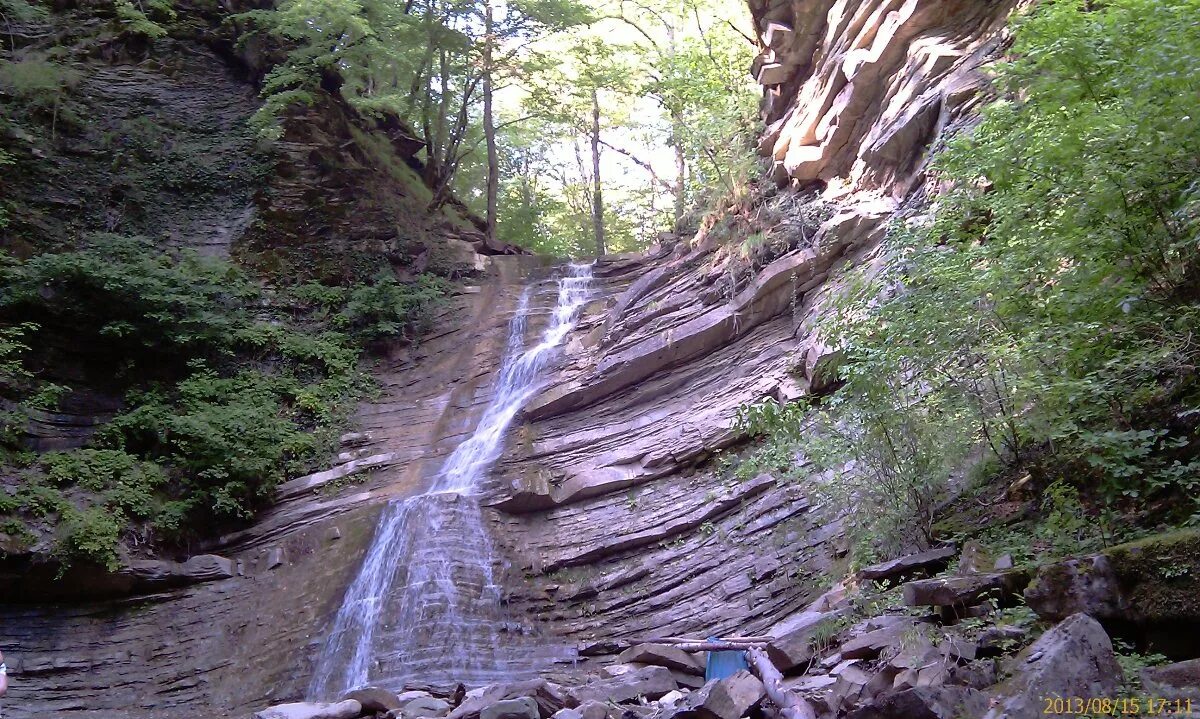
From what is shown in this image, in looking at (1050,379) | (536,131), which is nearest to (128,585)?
(1050,379)

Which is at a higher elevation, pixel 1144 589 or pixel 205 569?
pixel 1144 589

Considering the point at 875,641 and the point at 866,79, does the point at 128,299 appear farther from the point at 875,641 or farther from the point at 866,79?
the point at 875,641

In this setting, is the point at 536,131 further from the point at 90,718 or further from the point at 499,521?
the point at 90,718

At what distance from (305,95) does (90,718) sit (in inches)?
554

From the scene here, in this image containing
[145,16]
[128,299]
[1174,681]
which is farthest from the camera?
[145,16]

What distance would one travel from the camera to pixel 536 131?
98.4 feet

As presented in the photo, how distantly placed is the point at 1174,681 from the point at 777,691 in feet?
8.58

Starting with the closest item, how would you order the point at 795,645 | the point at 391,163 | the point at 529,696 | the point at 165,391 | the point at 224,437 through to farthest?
the point at 795,645, the point at 529,696, the point at 224,437, the point at 165,391, the point at 391,163

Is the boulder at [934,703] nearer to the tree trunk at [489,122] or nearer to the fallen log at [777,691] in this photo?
the fallen log at [777,691]

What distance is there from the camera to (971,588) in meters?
5.18

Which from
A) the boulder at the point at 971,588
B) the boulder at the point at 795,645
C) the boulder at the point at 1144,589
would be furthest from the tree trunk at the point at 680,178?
the boulder at the point at 1144,589
